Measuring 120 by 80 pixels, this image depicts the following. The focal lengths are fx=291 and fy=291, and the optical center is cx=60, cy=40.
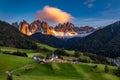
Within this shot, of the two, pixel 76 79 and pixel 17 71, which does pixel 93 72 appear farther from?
pixel 17 71

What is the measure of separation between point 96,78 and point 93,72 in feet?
58.5

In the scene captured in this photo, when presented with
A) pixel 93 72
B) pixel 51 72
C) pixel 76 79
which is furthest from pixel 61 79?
pixel 93 72

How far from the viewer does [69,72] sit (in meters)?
191

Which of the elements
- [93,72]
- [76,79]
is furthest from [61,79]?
[93,72]

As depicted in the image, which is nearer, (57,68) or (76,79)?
(76,79)

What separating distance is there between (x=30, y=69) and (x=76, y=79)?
3718 centimetres

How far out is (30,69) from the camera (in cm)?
18700

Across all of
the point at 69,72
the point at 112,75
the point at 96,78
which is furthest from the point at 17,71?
the point at 112,75

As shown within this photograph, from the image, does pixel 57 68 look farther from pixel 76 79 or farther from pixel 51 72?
pixel 76 79

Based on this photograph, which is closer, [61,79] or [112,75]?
[61,79]

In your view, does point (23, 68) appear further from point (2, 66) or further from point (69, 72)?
point (69, 72)

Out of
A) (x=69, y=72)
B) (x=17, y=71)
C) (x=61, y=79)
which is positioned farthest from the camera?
(x=69, y=72)

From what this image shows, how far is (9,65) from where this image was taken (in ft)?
632

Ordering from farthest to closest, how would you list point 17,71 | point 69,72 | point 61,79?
point 69,72 → point 17,71 → point 61,79
